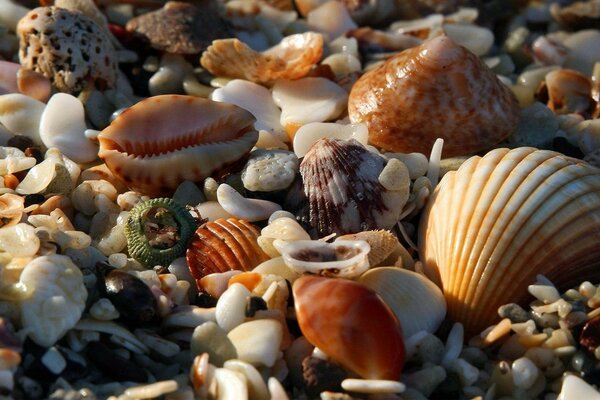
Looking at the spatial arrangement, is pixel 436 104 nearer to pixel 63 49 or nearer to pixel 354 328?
pixel 354 328

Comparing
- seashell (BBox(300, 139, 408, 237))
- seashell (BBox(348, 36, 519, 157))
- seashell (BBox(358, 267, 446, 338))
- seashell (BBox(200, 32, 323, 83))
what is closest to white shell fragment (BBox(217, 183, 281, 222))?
seashell (BBox(300, 139, 408, 237))

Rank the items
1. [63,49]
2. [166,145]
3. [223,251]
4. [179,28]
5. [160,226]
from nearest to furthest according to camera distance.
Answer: [223,251] → [160,226] → [166,145] → [63,49] → [179,28]

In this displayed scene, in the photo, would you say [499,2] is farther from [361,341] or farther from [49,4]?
[361,341]

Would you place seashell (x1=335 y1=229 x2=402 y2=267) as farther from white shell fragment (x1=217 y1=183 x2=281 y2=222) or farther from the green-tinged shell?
the green-tinged shell

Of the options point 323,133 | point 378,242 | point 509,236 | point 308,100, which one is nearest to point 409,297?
point 378,242

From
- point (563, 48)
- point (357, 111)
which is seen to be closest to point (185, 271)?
point (357, 111)
